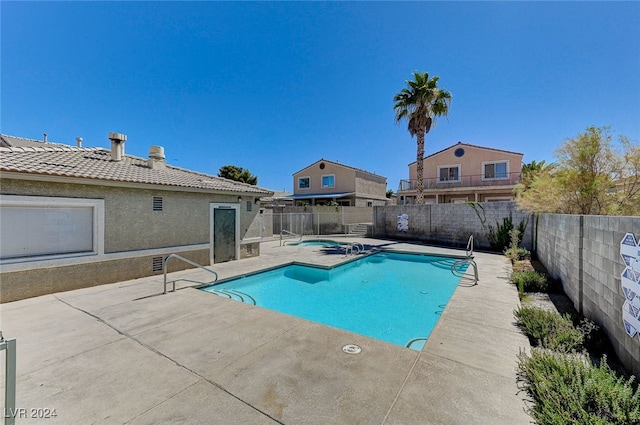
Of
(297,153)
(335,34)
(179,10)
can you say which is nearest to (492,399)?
(179,10)

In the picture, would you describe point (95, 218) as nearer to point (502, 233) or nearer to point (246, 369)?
point (246, 369)

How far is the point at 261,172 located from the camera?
4212 cm

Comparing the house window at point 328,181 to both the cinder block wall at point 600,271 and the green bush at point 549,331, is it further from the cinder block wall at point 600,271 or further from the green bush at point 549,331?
the green bush at point 549,331

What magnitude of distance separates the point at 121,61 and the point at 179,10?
6.07 m

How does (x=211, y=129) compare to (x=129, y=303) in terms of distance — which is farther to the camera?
(x=211, y=129)

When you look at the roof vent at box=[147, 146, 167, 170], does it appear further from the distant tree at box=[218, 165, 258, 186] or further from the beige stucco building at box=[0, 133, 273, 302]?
the distant tree at box=[218, 165, 258, 186]

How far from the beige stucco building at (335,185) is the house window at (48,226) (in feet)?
77.9

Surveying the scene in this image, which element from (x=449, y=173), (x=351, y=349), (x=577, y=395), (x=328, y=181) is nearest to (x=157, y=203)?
(x=351, y=349)

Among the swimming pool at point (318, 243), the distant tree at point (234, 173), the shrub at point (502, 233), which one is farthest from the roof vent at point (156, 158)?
the distant tree at point (234, 173)

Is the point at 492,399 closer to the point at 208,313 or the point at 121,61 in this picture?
the point at 208,313

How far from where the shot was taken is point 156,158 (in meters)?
11.5

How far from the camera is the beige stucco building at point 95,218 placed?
21.3 feet

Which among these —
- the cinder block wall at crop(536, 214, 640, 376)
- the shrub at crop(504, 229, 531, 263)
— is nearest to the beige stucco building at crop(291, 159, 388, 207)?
the shrub at crop(504, 229, 531, 263)

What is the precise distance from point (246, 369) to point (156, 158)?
36.1 ft
